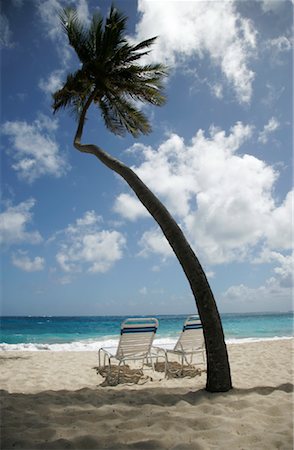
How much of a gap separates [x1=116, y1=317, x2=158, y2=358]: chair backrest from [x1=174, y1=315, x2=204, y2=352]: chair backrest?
0.87m

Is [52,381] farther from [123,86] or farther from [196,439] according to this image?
[123,86]

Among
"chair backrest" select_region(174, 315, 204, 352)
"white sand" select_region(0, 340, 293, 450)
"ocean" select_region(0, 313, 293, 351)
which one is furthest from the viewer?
"ocean" select_region(0, 313, 293, 351)

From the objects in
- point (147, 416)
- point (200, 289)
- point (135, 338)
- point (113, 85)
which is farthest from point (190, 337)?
point (113, 85)

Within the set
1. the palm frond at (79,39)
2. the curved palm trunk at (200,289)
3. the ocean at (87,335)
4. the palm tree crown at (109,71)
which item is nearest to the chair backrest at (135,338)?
the curved palm trunk at (200,289)

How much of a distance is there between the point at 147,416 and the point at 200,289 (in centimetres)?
212

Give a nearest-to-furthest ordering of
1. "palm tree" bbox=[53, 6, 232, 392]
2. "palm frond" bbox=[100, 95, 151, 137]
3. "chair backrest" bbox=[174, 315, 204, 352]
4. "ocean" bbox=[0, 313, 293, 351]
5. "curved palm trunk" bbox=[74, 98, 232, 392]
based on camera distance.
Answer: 1. "curved palm trunk" bbox=[74, 98, 232, 392]
2. "palm tree" bbox=[53, 6, 232, 392]
3. "chair backrest" bbox=[174, 315, 204, 352]
4. "palm frond" bbox=[100, 95, 151, 137]
5. "ocean" bbox=[0, 313, 293, 351]

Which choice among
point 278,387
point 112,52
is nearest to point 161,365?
point 278,387

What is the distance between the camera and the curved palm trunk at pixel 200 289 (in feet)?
16.4

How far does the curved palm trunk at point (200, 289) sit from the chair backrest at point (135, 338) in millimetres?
1659

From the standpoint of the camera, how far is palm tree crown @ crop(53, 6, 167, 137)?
773cm

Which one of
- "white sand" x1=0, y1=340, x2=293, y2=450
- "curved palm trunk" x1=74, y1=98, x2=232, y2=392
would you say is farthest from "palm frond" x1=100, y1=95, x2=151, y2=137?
"white sand" x1=0, y1=340, x2=293, y2=450

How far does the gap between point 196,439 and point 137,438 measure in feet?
1.85

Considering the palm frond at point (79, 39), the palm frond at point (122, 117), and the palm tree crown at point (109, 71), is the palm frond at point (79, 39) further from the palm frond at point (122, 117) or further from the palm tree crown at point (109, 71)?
the palm frond at point (122, 117)

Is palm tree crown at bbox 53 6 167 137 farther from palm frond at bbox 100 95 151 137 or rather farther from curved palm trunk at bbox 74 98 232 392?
curved palm trunk at bbox 74 98 232 392
